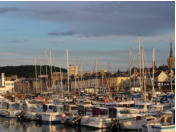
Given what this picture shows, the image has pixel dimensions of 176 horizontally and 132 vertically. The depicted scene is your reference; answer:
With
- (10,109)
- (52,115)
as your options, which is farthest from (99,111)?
(10,109)

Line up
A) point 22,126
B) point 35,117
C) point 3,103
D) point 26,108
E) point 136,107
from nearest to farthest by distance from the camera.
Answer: point 136,107
point 22,126
point 35,117
point 26,108
point 3,103

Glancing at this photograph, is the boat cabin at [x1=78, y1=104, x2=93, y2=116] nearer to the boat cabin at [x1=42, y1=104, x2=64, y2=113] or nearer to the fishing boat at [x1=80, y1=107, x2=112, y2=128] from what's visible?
the fishing boat at [x1=80, y1=107, x2=112, y2=128]

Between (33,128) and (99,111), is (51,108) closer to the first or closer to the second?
(33,128)

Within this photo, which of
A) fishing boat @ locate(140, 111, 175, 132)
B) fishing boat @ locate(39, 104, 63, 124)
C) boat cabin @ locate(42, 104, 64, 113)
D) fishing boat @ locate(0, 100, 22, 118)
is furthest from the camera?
fishing boat @ locate(0, 100, 22, 118)

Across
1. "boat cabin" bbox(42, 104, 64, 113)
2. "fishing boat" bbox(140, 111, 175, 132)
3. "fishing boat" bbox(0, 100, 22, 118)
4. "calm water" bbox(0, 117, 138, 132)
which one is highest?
"fishing boat" bbox(140, 111, 175, 132)

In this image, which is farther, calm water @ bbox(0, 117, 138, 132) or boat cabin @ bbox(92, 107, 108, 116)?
boat cabin @ bbox(92, 107, 108, 116)

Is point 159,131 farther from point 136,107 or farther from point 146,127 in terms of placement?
point 136,107

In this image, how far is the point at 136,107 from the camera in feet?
148

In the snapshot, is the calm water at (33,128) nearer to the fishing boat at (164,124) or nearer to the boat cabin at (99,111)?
the boat cabin at (99,111)

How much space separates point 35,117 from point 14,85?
116076mm

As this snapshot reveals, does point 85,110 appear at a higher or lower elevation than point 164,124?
lower

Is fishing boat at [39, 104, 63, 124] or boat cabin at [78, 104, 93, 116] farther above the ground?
boat cabin at [78, 104, 93, 116]

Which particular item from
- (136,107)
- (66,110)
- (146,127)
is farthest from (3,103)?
(146,127)

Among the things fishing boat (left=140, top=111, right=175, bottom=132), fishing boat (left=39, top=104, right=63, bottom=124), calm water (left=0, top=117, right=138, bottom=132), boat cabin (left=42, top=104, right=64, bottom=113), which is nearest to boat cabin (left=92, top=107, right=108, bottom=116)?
calm water (left=0, top=117, right=138, bottom=132)
